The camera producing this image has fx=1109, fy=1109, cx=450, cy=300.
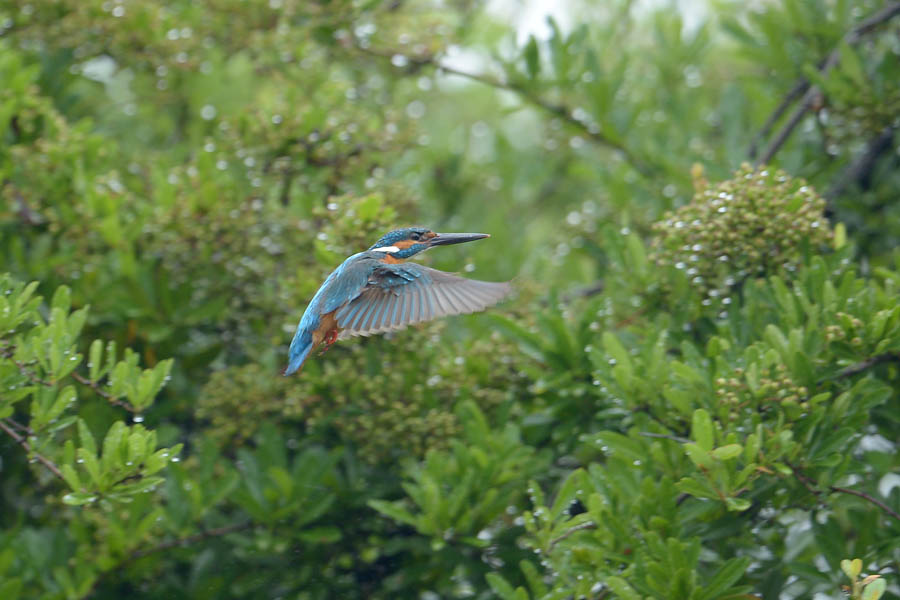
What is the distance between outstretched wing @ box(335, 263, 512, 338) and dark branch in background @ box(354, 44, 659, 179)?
135 centimetres

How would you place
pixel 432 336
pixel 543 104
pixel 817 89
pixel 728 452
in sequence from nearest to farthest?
pixel 728 452 < pixel 432 336 < pixel 817 89 < pixel 543 104

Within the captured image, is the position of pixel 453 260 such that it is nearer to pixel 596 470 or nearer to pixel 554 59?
pixel 554 59

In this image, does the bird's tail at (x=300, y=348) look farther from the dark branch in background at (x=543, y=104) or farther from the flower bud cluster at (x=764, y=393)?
the dark branch in background at (x=543, y=104)

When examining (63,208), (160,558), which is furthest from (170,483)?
(63,208)

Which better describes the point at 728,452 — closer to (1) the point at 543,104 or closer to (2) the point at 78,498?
(2) the point at 78,498

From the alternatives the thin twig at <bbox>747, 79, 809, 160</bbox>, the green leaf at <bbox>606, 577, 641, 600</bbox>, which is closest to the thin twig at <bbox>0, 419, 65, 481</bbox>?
the green leaf at <bbox>606, 577, 641, 600</bbox>

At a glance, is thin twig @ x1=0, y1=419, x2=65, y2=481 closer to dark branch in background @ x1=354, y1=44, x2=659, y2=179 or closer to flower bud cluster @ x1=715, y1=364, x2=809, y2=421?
flower bud cluster @ x1=715, y1=364, x2=809, y2=421

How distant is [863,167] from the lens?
5.16 metres

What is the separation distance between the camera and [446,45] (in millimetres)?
5363

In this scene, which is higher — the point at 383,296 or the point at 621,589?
the point at 383,296

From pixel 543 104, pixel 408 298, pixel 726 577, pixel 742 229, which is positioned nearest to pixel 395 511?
pixel 408 298

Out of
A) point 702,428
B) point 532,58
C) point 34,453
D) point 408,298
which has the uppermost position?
point 532,58

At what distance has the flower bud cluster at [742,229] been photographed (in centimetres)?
390

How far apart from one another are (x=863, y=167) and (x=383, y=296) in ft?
8.09
